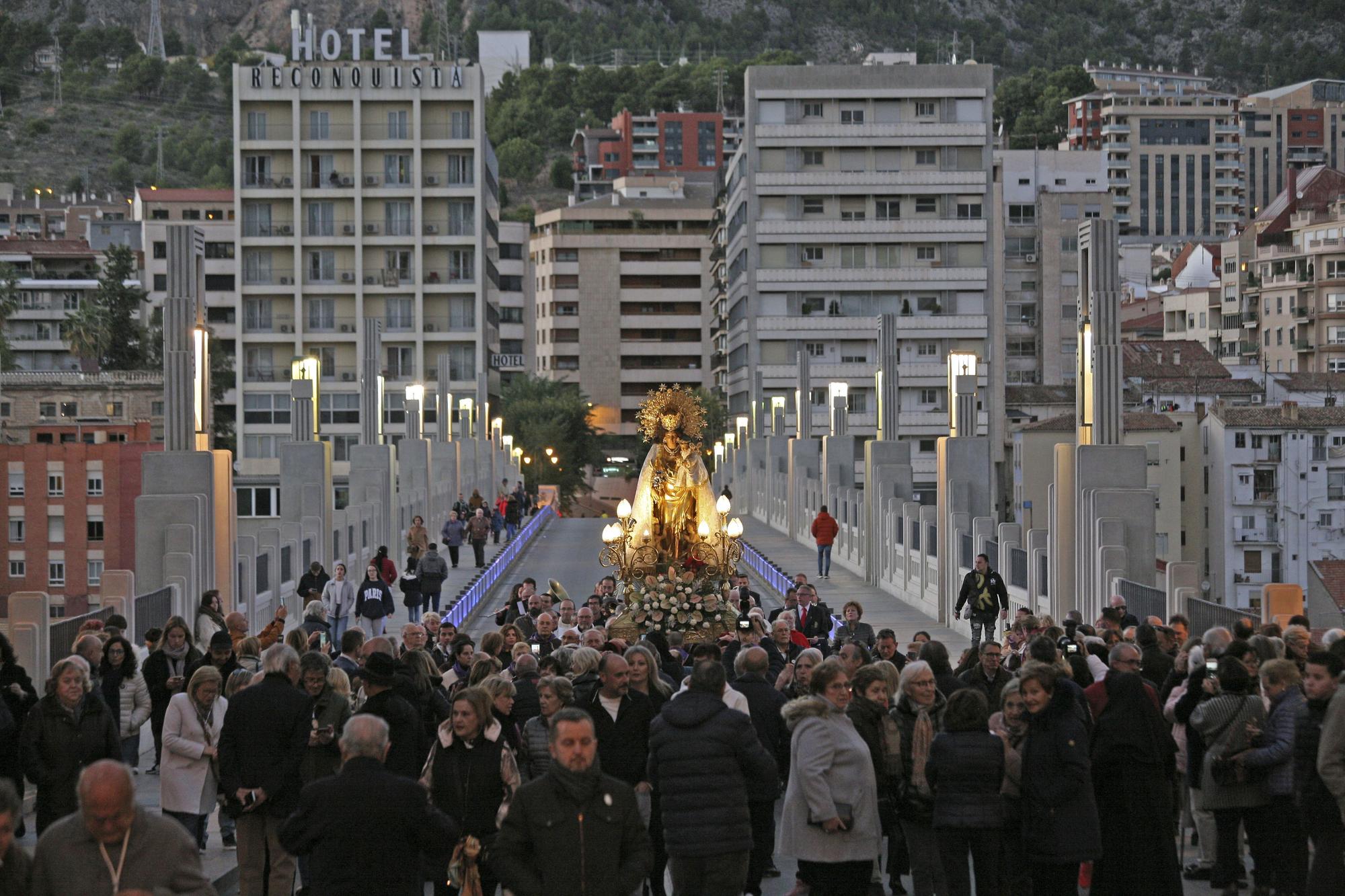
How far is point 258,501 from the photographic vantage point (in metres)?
82.9

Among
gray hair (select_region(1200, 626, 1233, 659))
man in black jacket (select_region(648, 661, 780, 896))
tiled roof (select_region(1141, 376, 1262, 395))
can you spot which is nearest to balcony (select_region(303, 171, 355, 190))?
tiled roof (select_region(1141, 376, 1262, 395))

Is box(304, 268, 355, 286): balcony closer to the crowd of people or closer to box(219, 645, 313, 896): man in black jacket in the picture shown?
the crowd of people

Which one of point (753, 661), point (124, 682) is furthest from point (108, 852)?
point (124, 682)

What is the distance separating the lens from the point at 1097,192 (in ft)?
413

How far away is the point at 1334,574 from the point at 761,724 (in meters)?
84.6

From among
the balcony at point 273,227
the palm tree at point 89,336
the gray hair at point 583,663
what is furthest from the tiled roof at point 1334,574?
the gray hair at point 583,663

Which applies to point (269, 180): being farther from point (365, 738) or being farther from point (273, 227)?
point (365, 738)

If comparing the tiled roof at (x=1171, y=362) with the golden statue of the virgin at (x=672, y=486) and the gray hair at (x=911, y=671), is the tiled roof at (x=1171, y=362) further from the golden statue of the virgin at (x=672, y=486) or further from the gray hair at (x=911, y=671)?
the gray hair at (x=911, y=671)

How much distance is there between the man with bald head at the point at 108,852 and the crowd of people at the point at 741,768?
12.0 inches

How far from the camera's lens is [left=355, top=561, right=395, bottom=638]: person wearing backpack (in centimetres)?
2666

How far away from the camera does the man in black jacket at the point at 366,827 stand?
859cm

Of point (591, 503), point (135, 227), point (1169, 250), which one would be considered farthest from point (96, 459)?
point (1169, 250)

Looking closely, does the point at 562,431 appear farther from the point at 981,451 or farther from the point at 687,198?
the point at 981,451

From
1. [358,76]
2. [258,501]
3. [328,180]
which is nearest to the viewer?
[258,501]
